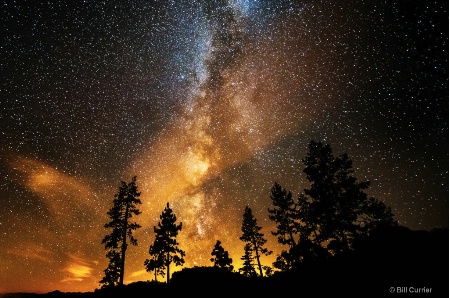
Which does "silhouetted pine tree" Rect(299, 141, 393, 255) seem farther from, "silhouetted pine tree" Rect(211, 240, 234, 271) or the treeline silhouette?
"silhouetted pine tree" Rect(211, 240, 234, 271)

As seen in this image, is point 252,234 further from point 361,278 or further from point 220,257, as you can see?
point 361,278

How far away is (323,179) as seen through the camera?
75.6 feet

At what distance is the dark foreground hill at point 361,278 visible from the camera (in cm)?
934

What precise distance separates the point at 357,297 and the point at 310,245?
15.0 meters

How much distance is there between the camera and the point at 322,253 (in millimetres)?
20812

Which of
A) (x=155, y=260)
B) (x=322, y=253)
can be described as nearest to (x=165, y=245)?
(x=155, y=260)

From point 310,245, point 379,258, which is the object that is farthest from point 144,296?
point 310,245

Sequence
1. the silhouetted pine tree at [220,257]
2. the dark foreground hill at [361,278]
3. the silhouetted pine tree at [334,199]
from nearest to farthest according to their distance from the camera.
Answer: the dark foreground hill at [361,278] < the silhouetted pine tree at [334,199] < the silhouetted pine tree at [220,257]

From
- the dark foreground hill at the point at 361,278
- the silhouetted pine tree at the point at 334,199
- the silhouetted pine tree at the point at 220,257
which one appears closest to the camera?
the dark foreground hill at the point at 361,278

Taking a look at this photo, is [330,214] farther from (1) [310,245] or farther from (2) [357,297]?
(2) [357,297]

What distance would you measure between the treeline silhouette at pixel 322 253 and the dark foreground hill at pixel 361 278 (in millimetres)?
36

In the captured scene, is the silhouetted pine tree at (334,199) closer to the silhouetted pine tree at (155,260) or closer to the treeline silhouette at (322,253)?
the treeline silhouette at (322,253)

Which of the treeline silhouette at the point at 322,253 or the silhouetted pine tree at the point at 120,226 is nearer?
the treeline silhouette at the point at 322,253

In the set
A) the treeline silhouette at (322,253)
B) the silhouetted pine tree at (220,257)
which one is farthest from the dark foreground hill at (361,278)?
the silhouetted pine tree at (220,257)
